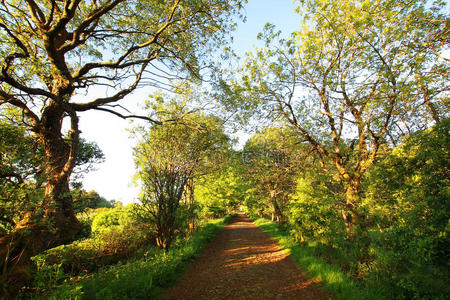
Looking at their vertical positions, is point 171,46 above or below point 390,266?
above

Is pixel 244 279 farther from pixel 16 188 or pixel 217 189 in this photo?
pixel 217 189

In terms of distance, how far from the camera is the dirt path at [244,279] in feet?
16.9

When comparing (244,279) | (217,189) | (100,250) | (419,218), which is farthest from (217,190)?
(419,218)

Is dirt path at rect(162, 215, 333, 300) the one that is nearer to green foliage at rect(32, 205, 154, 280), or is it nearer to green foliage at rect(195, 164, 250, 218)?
green foliage at rect(32, 205, 154, 280)

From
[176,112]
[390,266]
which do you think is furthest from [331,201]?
[176,112]

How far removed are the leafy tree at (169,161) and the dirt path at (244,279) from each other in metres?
2.36

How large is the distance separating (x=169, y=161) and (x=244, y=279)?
5681 mm

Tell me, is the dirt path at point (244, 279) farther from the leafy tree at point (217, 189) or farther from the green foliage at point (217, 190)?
the green foliage at point (217, 190)

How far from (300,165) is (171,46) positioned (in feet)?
27.6

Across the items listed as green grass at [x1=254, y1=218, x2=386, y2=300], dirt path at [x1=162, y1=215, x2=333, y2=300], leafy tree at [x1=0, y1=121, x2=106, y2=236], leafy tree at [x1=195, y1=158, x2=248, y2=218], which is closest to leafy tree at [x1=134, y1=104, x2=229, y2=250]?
dirt path at [x1=162, y1=215, x2=333, y2=300]

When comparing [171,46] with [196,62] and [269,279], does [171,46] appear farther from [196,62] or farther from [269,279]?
[269,279]

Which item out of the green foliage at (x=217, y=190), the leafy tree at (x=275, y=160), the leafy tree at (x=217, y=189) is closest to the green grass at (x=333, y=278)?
the leafy tree at (x=275, y=160)

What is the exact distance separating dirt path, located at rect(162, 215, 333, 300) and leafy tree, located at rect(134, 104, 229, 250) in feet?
7.73

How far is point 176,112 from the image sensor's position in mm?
9016
